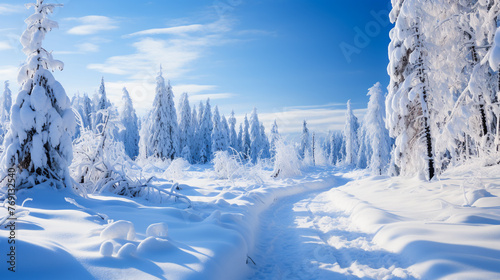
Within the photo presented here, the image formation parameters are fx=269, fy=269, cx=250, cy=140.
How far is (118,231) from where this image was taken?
3.76 meters

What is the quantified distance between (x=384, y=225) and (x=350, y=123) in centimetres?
4602

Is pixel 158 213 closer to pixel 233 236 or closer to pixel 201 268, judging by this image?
pixel 233 236

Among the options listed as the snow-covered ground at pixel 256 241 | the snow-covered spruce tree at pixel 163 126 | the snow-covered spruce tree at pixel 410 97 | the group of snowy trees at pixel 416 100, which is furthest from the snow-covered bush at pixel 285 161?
the snow-covered spruce tree at pixel 163 126

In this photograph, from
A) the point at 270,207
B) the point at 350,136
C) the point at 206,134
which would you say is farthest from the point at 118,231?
the point at 350,136

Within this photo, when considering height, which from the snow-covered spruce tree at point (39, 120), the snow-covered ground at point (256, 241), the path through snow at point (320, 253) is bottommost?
the path through snow at point (320, 253)

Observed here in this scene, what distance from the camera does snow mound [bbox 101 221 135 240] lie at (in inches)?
144

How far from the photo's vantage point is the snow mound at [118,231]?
3.67 m

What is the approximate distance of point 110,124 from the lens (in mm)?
9156

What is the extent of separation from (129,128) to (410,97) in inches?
1985

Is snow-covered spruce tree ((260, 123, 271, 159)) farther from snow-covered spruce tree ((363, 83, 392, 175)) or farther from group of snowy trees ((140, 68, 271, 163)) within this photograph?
snow-covered spruce tree ((363, 83, 392, 175))

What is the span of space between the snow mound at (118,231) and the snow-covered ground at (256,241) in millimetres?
13

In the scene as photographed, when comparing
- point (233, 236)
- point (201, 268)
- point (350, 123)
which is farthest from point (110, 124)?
point (350, 123)

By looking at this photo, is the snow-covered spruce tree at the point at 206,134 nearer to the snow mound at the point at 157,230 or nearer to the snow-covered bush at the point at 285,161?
the snow-covered bush at the point at 285,161

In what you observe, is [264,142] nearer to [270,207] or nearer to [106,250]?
[270,207]
